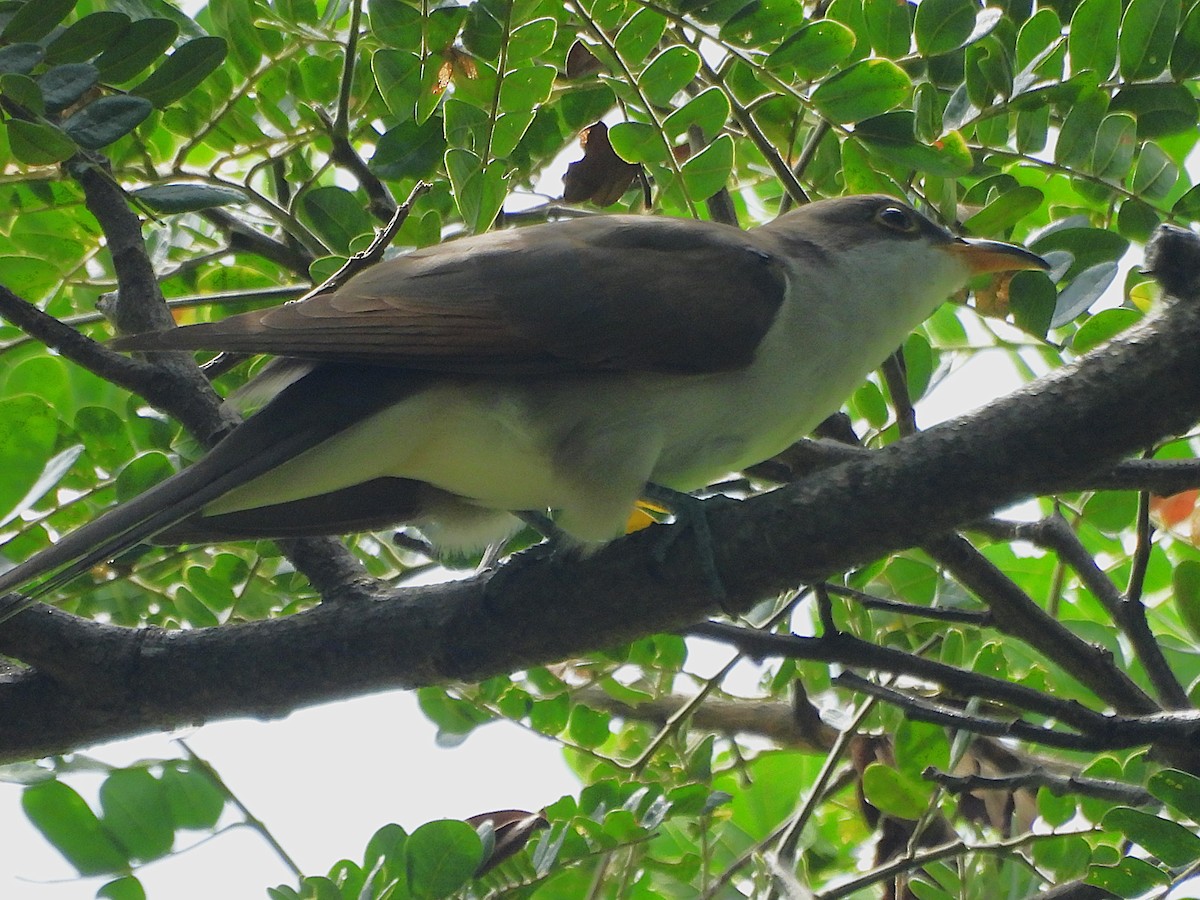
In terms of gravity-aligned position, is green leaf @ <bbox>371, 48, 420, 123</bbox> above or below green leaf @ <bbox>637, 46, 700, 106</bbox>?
Answer: above

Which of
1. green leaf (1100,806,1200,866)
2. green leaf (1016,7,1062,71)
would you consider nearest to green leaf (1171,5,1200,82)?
green leaf (1016,7,1062,71)

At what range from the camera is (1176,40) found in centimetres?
274

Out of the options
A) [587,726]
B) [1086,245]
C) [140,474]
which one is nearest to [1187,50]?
[1086,245]

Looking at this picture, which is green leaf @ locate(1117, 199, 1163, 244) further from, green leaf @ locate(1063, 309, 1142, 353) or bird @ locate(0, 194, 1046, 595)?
green leaf @ locate(1063, 309, 1142, 353)

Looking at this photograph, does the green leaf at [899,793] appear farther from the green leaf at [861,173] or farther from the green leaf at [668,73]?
the green leaf at [668,73]

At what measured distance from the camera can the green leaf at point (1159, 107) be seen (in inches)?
110

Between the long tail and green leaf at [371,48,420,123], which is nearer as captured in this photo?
the long tail

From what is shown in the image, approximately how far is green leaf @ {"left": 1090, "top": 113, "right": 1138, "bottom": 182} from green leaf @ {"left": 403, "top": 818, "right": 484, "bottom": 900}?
1.94 m

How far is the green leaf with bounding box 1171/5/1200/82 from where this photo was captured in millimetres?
2707

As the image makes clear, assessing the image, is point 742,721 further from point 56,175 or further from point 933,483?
point 56,175

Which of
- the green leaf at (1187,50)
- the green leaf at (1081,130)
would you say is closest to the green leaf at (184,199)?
the green leaf at (1081,130)

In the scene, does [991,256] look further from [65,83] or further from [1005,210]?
[65,83]

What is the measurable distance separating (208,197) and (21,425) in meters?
0.66

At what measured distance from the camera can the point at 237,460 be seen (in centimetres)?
251
